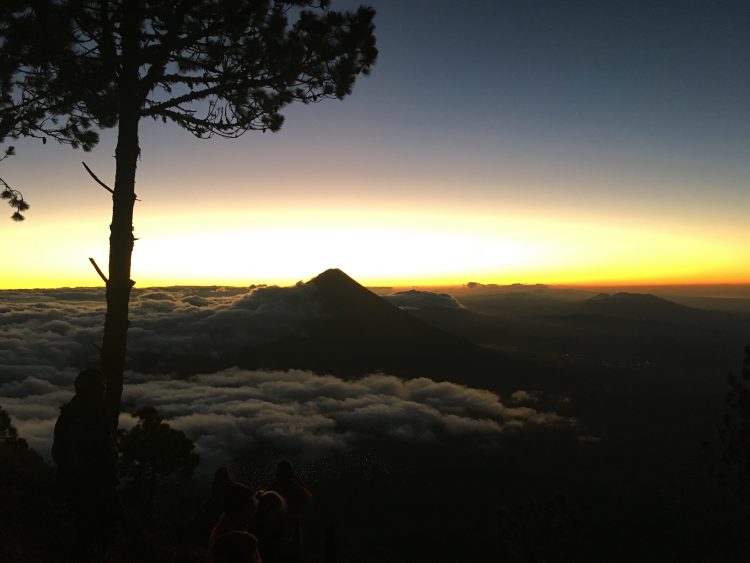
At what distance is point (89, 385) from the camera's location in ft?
21.3

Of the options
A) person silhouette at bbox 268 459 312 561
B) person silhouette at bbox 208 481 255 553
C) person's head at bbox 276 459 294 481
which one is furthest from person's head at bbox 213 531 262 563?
person's head at bbox 276 459 294 481

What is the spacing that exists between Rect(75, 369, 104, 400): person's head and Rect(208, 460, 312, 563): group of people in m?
2.06

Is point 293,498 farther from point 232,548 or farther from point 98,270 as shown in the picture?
point 98,270

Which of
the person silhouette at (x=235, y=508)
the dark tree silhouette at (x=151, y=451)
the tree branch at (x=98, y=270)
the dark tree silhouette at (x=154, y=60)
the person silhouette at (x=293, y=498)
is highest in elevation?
the dark tree silhouette at (x=154, y=60)

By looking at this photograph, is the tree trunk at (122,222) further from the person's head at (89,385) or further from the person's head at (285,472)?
the person's head at (285,472)

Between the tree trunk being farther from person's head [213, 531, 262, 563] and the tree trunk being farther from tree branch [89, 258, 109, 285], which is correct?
person's head [213, 531, 262, 563]

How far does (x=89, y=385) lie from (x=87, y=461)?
3.53ft

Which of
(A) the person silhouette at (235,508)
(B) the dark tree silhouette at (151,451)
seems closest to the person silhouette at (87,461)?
(A) the person silhouette at (235,508)

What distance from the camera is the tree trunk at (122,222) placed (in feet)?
31.2

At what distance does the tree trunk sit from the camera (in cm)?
952

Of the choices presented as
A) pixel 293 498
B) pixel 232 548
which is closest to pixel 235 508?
pixel 232 548

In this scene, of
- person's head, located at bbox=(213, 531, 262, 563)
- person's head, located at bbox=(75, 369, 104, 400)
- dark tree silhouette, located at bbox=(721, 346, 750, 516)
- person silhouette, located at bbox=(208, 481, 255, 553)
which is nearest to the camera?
person's head, located at bbox=(213, 531, 262, 563)

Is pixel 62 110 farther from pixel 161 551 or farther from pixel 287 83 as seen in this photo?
pixel 161 551

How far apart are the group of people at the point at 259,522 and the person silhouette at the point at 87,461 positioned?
4.92 feet
